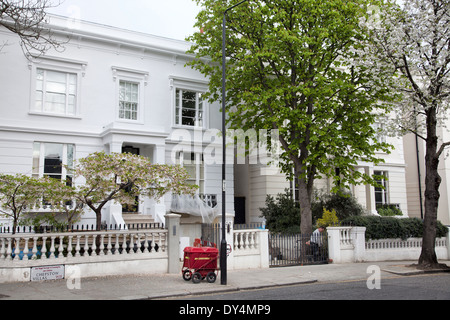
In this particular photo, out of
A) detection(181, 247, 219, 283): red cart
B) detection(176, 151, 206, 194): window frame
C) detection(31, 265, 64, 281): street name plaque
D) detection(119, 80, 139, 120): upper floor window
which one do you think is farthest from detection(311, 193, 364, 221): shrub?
detection(31, 265, 64, 281): street name plaque

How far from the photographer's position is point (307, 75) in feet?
56.3

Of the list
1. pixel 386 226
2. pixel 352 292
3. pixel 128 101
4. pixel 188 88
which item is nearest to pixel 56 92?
pixel 128 101

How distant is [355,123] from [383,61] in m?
2.88

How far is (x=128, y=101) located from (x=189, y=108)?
3314 millimetres

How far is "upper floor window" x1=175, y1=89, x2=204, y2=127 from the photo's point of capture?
2153 cm

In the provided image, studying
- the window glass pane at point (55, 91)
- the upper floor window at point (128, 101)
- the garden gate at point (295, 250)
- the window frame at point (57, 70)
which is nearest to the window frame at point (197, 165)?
the upper floor window at point (128, 101)

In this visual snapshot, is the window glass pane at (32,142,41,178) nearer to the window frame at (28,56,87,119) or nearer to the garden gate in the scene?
the window frame at (28,56,87,119)

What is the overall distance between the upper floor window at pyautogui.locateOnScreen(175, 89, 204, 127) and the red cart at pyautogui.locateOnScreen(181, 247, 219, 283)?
1089 cm

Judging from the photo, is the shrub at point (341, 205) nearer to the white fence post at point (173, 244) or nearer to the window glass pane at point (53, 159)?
the white fence post at point (173, 244)

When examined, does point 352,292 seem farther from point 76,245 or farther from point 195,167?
point 195,167

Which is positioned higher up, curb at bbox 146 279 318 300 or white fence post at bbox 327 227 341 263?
white fence post at bbox 327 227 341 263

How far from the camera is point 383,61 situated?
50.2 ft
